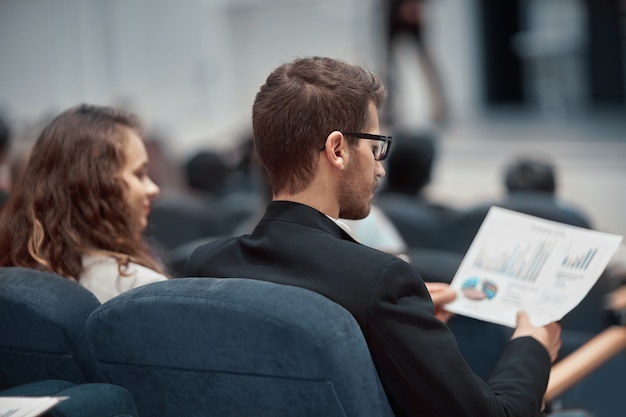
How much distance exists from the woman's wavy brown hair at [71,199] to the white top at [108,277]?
0.05ft

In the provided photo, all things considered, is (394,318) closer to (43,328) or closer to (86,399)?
(86,399)

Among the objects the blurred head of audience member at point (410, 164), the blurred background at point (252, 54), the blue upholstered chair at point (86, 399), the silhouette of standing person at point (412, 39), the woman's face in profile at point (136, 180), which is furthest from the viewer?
the blurred background at point (252, 54)

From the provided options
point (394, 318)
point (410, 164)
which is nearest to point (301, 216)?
point (394, 318)

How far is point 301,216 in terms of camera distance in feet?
5.11

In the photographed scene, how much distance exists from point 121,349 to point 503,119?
31.4ft

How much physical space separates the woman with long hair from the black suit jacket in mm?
540

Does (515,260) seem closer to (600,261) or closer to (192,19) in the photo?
(600,261)

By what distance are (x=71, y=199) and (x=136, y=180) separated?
17 cm

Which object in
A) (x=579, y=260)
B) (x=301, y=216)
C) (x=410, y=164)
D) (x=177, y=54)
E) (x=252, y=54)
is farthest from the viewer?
(x=252, y=54)

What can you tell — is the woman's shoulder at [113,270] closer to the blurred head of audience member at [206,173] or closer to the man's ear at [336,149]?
the man's ear at [336,149]

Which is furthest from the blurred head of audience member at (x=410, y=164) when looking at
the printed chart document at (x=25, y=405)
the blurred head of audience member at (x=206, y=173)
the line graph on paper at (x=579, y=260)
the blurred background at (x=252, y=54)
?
the blurred background at (x=252, y=54)

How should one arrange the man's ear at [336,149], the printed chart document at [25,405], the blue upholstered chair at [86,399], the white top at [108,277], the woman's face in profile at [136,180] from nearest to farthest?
the printed chart document at [25,405], the blue upholstered chair at [86,399], the man's ear at [336,149], the white top at [108,277], the woman's face in profile at [136,180]

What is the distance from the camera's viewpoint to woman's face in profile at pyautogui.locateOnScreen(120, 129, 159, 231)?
208 cm

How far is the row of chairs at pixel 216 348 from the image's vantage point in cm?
131
